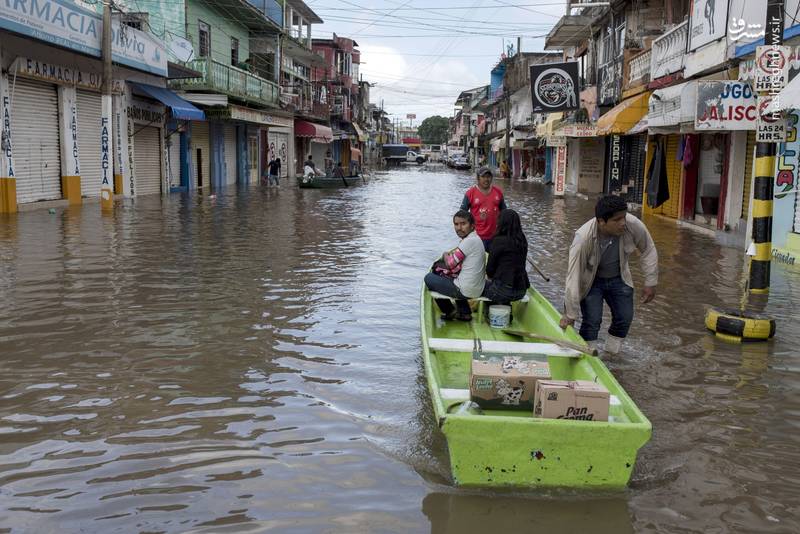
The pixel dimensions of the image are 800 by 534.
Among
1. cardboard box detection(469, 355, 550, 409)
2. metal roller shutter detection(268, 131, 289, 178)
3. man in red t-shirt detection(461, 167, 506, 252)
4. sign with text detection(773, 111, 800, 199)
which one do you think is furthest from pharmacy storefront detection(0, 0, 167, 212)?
metal roller shutter detection(268, 131, 289, 178)

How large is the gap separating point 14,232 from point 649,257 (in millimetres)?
12474

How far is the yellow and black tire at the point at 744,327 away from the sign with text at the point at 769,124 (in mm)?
2104

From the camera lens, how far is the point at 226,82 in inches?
1250

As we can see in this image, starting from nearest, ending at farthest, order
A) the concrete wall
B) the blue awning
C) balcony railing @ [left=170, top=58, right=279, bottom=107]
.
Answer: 1. the blue awning
2. balcony railing @ [left=170, top=58, right=279, bottom=107]
3. the concrete wall

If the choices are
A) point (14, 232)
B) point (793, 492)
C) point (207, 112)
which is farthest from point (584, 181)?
point (793, 492)

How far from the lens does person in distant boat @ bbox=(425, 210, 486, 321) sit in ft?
24.6

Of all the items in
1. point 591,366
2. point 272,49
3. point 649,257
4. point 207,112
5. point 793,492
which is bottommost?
point 793,492

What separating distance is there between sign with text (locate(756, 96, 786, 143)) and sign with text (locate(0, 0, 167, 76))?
14572 millimetres

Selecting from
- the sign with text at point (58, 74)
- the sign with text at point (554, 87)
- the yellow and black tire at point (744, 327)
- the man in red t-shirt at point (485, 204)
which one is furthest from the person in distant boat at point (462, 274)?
the sign with text at point (554, 87)

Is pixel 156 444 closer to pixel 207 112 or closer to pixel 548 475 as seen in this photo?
pixel 548 475

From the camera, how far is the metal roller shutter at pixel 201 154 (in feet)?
110

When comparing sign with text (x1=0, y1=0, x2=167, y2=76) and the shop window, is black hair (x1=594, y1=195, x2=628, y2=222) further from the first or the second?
the shop window

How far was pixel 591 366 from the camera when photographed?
541 centimetres

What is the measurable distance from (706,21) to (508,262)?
11267mm
